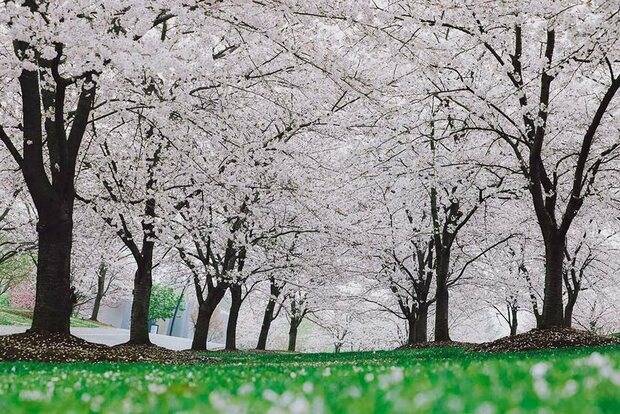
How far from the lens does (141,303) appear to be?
2066cm

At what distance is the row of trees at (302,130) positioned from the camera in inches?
511

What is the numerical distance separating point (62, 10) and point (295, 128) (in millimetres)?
8862

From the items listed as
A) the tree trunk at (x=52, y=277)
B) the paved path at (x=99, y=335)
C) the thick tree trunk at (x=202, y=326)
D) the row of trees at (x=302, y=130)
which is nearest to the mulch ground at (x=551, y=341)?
the row of trees at (x=302, y=130)

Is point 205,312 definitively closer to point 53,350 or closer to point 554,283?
point 53,350

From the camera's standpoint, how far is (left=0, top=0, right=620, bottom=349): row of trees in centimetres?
1298

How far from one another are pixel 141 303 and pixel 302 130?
323 inches

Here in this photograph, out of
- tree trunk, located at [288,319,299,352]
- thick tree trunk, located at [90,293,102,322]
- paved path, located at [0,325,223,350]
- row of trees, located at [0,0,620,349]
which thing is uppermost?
row of trees, located at [0,0,620,349]

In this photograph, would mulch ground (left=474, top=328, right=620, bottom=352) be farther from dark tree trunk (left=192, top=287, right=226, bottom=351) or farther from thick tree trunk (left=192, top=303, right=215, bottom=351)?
thick tree trunk (left=192, top=303, right=215, bottom=351)

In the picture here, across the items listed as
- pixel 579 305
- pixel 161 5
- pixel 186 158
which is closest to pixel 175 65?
pixel 161 5

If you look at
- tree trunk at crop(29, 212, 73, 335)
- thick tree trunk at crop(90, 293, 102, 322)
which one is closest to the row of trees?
tree trunk at crop(29, 212, 73, 335)

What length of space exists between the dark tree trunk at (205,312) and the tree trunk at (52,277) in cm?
1127

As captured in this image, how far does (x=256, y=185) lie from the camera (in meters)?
19.2

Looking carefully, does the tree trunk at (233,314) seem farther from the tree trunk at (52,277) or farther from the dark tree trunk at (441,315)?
the tree trunk at (52,277)

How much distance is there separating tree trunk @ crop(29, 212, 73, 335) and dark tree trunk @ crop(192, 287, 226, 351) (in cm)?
1127
